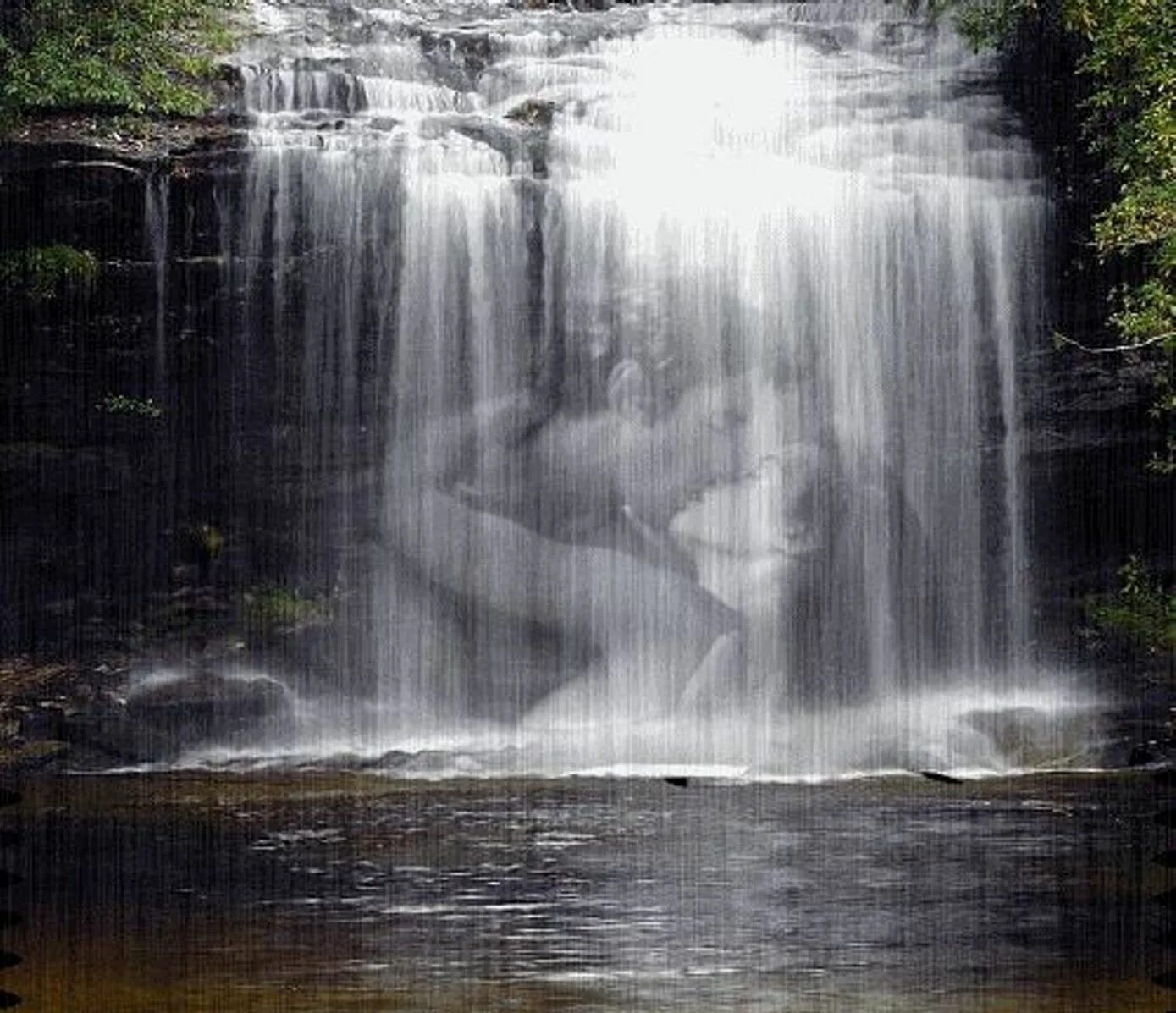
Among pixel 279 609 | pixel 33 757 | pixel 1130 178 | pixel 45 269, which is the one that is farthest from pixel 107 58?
pixel 1130 178

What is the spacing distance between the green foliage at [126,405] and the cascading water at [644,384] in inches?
46.3

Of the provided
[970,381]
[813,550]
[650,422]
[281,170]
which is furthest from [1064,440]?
[281,170]

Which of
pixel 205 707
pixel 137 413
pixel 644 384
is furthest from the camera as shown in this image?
pixel 644 384

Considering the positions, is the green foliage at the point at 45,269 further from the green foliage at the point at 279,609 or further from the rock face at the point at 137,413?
the green foliage at the point at 279,609

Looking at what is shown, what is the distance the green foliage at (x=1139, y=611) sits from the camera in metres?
18.4

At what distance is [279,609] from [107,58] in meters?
5.38

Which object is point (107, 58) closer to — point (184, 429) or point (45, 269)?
point (45, 269)

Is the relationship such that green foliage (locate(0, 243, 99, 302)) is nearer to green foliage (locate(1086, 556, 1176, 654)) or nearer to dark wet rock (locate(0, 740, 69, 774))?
dark wet rock (locate(0, 740, 69, 774))

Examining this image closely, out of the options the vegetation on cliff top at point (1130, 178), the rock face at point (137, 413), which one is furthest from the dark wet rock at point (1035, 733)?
the rock face at point (137, 413)

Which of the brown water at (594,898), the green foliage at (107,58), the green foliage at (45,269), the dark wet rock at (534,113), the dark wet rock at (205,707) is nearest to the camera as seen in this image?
the brown water at (594,898)

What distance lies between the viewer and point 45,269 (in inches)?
734

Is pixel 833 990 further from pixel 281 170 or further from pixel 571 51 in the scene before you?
pixel 571 51

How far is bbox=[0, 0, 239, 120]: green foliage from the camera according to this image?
18328 mm

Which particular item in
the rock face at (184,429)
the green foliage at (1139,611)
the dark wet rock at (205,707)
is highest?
the rock face at (184,429)
